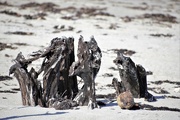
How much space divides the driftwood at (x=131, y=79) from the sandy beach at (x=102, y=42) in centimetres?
17

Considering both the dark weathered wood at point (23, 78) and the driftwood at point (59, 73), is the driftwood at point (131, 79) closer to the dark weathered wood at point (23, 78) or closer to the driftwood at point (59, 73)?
the driftwood at point (59, 73)

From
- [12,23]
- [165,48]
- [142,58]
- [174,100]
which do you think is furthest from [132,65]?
[12,23]

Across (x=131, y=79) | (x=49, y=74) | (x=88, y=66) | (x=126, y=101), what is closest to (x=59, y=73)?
(x=49, y=74)

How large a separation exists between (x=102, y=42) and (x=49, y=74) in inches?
300

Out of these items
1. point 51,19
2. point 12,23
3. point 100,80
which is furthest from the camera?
point 51,19

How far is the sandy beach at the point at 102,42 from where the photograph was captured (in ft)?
22.4

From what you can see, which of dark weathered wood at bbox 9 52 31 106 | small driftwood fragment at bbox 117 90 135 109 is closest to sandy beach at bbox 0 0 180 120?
small driftwood fragment at bbox 117 90 135 109

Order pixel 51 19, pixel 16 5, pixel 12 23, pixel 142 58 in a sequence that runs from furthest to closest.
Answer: pixel 16 5
pixel 51 19
pixel 12 23
pixel 142 58

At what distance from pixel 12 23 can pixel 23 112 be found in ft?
36.8

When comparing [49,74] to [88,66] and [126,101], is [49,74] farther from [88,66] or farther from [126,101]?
[126,101]

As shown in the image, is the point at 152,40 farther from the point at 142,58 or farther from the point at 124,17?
the point at 124,17

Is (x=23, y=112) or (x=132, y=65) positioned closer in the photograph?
(x=23, y=112)

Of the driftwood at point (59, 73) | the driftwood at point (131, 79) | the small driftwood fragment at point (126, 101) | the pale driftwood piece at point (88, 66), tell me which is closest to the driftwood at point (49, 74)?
the driftwood at point (59, 73)

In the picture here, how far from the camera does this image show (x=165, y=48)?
1465 cm
